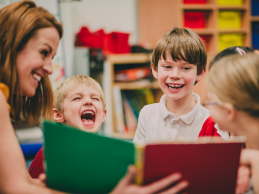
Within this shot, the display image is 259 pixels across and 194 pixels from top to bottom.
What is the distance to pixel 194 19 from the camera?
9.77 ft

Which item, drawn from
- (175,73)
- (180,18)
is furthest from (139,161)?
(180,18)

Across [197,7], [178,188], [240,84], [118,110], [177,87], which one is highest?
[197,7]

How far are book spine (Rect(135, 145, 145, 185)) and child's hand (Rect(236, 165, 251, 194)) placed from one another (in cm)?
32

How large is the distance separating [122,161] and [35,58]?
46 cm

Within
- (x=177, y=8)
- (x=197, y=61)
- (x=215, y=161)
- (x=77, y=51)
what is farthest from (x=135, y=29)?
(x=215, y=161)

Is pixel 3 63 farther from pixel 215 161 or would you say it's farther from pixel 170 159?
pixel 215 161

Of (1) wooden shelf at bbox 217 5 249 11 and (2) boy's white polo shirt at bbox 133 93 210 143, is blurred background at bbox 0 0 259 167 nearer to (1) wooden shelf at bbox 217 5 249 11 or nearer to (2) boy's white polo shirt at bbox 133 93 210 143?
(1) wooden shelf at bbox 217 5 249 11

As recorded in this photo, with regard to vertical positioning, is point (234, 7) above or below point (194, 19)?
above

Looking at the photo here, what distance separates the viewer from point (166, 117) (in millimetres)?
1361

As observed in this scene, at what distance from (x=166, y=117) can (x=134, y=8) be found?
2.23 metres

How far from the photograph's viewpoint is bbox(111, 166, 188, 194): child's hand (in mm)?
668

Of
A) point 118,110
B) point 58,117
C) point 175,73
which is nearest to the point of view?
point 175,73

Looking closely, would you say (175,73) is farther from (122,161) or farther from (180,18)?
(180,18)

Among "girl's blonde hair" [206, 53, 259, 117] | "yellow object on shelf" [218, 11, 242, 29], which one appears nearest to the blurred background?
"yellow object on shelf" [218, 11, 242, 29]
